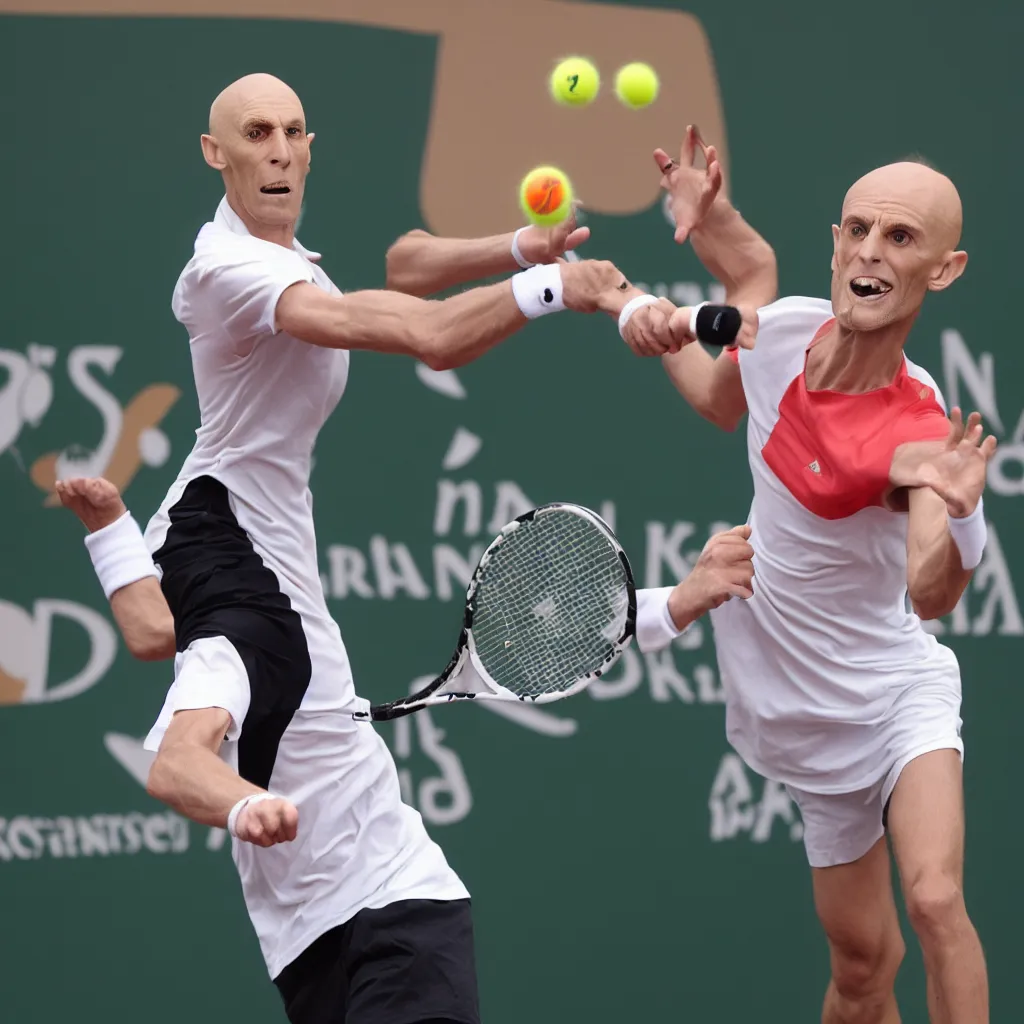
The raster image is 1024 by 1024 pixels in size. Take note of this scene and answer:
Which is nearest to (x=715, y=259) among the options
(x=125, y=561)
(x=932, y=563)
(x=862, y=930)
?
→ (x=932, y=563)

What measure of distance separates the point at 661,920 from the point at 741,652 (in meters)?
1.64

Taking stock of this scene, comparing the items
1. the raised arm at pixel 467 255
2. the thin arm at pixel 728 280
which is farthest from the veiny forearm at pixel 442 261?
the thin arm at pixel 728 280

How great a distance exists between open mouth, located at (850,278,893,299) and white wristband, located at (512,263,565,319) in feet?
2.57

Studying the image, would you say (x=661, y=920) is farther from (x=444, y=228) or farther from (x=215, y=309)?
(x=215, y=309)

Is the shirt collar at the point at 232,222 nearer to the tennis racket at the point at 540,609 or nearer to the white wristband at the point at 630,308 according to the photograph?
the tennis racket at the point at 540,609

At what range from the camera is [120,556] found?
4.00 metres

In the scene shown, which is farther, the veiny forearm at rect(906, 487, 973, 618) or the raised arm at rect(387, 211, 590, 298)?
the raised arm at rect(387, 211, 590, 298)

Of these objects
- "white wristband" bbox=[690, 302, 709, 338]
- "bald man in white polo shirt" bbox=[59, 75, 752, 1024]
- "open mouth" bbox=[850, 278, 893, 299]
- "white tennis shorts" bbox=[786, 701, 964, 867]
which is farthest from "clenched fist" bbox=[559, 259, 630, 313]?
"white tennis shorts" bbox=[786, 701, 964, 867]

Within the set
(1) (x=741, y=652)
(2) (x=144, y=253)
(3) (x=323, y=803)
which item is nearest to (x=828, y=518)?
(1) (x=741, y=652)

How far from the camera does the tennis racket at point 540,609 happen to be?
4.01 meters

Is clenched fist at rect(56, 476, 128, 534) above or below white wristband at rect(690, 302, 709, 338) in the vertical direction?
below

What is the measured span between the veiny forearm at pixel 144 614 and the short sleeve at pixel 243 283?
53 cm

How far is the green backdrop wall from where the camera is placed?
5.52 metres

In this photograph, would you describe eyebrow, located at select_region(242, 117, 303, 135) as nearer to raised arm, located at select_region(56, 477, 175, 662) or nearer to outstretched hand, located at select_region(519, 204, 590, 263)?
outstretched hand, located at select_region(519, 204, 590, 263)
